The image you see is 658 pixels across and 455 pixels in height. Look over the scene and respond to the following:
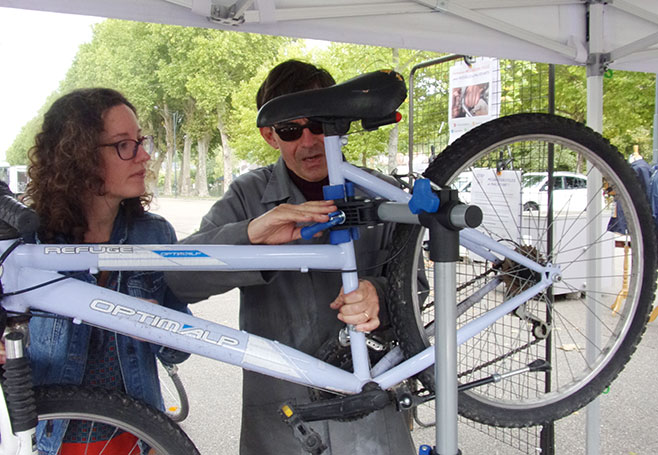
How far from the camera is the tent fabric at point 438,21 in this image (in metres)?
1.47

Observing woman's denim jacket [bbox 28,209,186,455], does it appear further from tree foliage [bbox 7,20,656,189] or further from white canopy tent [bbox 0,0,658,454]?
white canopy tent [bbox 0,0,658,454]

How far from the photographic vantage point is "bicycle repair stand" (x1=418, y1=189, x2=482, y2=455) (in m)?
0.94

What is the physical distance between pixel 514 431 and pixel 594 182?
65.6 inches

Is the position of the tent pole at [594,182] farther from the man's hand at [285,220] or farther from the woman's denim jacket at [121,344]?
the woman's denim jacket at [121,344]

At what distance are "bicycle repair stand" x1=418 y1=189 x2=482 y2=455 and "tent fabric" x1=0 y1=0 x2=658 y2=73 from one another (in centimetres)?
90

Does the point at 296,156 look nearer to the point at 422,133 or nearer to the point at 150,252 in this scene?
the point at 150,252

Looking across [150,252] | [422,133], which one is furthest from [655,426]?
[150,252]

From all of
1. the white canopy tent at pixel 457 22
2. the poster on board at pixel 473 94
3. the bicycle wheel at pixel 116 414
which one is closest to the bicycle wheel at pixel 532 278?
the white canopy tent at pixel 457 22

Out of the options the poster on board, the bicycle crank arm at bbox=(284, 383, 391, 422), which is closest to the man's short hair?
the bicycle crank arm at bbox=(284, 383, 391, 422)

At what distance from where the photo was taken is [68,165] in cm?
139

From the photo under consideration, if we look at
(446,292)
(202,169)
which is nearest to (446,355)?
(446,292)

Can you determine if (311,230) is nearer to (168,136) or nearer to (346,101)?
(346,101)

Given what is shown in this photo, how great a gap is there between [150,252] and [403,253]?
0.62 m

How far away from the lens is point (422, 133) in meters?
3.21
